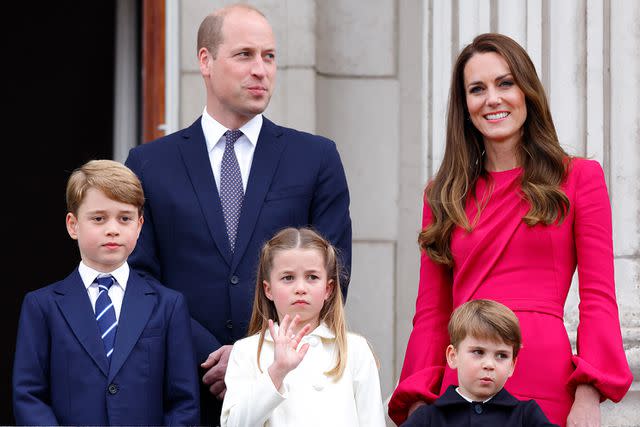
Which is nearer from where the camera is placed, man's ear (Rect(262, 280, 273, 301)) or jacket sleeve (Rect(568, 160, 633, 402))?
jacket sleeve (Rect(568, 160, 633, 402))

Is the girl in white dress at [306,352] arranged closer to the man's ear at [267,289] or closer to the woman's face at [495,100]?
the man's ear at [267,289]

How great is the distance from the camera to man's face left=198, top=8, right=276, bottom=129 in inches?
181

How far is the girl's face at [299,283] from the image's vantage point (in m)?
A: 4.04

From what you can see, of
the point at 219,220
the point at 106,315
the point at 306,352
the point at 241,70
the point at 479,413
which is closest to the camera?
the point at 479,413

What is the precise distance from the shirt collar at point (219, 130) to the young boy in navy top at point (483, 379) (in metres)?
1.17

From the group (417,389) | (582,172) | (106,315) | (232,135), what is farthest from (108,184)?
(582,172)

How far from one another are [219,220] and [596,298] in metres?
1.27

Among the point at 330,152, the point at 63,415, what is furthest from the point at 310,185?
the point at 63,415

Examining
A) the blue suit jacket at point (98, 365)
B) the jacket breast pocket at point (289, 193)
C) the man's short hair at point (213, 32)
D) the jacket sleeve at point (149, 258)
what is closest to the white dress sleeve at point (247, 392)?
the blue suit jacket at point (98, 365)

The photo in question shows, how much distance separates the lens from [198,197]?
4.52 metres

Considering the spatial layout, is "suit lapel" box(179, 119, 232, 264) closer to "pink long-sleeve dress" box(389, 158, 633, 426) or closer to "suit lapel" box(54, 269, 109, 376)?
"suit lapel" box(54, 269, 109, 376)

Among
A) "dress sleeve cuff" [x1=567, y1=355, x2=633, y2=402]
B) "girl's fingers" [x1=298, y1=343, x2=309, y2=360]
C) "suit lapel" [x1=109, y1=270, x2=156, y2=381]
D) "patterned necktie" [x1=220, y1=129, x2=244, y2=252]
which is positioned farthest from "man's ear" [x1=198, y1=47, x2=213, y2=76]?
"dress sleeve cuff" [x1=567, y1=355, x2=633, y2=402]

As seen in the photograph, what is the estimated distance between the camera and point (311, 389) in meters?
3.97

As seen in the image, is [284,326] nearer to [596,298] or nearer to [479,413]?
[479,413]
